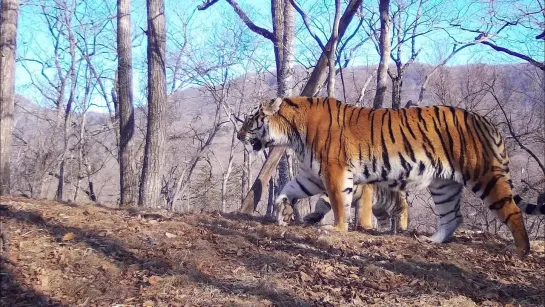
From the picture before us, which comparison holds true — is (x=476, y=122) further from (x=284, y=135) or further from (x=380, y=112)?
(x=284, y=135)

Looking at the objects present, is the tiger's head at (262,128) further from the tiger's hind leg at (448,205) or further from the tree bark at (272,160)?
the tiger's hind leg at (448,205)

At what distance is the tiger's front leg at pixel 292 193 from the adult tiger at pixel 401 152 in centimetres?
4

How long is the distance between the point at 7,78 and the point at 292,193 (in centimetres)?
468

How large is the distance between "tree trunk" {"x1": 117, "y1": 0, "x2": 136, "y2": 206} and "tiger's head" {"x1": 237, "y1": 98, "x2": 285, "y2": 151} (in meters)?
2.61

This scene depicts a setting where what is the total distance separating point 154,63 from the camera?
28.2ft

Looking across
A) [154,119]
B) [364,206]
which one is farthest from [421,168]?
[154,119]

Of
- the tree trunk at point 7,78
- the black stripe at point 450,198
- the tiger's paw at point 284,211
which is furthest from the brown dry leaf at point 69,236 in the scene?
the black stripe at point 450,198

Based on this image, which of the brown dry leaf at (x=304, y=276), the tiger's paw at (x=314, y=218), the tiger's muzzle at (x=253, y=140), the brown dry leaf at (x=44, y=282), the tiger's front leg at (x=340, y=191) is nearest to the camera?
the brown dry leaf at (x=44, y=282)

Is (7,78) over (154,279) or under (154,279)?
over

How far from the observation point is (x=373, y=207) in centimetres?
841

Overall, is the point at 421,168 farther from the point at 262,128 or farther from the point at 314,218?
the point at 262,128

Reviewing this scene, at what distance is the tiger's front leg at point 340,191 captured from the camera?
632 centimetres

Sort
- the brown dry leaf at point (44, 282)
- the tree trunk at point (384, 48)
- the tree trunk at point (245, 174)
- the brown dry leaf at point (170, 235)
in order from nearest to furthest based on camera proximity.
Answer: the brown dry leaf at point (44, 282) → the brown dry leaf at point (170, 235) → the tree trunk at point (384, 48) → the tree trunk at point (245, 174)

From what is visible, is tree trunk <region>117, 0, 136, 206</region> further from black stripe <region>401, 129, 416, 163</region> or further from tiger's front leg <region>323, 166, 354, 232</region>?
black stripe <region>401, 129, 416, 163</region>
